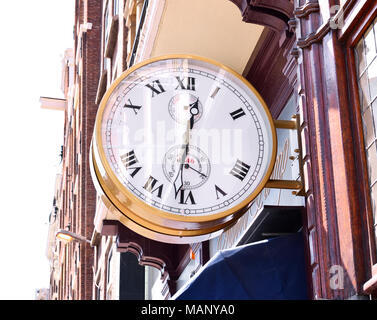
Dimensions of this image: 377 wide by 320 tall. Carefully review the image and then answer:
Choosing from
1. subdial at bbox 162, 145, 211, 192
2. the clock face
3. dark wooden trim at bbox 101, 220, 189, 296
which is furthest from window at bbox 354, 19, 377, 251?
dark wooden trim at bbox 101, 220, 189, 296

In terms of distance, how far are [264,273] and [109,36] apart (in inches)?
582

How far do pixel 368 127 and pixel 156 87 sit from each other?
1977 mm

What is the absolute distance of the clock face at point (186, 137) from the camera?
21.1ft

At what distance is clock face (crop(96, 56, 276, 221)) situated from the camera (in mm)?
6419

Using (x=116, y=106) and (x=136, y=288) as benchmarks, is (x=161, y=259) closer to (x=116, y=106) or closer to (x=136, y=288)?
(x=136, y=288)

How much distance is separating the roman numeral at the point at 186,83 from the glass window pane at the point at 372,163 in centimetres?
186

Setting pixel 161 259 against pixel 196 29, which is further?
pixel 161 259

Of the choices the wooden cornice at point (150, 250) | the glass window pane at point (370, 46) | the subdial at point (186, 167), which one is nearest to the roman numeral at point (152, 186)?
the subdial at point (186, 167)

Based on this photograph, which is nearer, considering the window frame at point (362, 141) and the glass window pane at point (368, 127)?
the window frame at point (362, 141)

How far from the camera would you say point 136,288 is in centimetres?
1730

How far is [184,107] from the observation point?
6863mm

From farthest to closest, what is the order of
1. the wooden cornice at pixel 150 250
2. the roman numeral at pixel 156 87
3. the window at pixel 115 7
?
the window at pixel 115 7
the wooden cornice at pixel 150 250
the roman numeral at pixel 156 87

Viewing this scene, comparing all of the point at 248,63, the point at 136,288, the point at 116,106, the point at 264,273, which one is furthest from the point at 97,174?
the point at 136,288

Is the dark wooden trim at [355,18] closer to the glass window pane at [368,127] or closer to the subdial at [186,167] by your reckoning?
the glass window pane at [368,127]
